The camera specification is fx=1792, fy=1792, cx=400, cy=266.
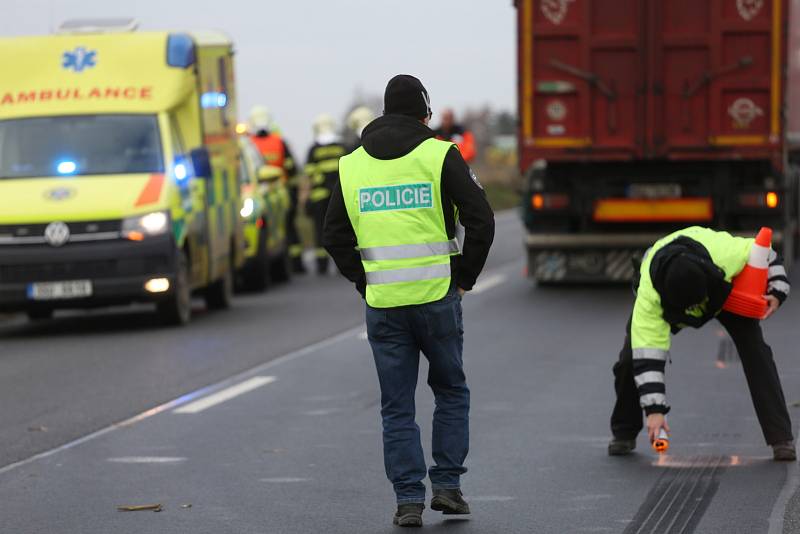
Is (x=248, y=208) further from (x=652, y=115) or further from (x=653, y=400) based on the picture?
(x=653, y=400)

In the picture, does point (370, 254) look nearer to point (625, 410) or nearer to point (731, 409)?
point (625, 410)

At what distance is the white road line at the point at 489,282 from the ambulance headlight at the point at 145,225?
495cm

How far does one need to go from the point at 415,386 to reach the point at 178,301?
8738 mm

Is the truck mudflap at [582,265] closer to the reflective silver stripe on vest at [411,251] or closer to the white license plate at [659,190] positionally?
the white license plate at [659,190]

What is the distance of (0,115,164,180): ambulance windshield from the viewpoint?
1557cm

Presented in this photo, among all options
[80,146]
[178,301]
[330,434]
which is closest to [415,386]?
[330,434]

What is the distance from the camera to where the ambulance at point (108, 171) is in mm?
14875

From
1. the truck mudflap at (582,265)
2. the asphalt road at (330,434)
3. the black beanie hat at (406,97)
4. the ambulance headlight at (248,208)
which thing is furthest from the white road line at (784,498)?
the ambulance headlight at (248,208)

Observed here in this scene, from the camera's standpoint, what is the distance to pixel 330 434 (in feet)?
31.1

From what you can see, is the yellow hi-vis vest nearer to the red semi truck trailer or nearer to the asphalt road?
the asphalt road

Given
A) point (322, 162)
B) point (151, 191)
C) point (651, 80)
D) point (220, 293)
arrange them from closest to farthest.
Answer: point (151, 191) → point (651, 80) → point (220, 293) → point (322, 162)

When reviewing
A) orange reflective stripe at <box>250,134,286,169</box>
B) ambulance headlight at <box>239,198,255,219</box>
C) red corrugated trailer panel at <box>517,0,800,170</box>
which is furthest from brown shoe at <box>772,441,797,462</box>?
orange reflective stripe at <box>250,134,286,169</box>

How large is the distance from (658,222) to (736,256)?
1061 cm

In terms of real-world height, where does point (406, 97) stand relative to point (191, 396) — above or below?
above
